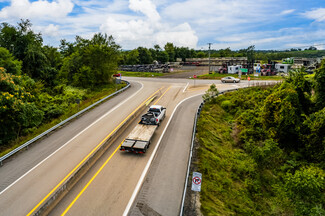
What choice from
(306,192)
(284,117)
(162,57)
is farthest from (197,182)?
(162,57)

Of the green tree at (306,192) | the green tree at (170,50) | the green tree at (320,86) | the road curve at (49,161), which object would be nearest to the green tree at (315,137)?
the green tree at (320,86)

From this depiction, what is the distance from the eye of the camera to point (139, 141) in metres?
16.0

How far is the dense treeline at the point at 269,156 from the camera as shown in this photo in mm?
12984

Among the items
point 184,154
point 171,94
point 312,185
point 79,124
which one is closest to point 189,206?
point 184,154

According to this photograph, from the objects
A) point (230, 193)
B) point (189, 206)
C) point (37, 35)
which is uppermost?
point (37, 35)

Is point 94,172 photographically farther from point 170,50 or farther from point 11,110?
point 170,50

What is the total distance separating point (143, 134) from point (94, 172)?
5.08m

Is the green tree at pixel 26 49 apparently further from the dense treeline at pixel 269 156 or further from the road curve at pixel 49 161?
the dense treeline at pixel 269 156

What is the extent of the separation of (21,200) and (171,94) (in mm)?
26531

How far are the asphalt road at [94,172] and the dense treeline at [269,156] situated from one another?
95.2 inches

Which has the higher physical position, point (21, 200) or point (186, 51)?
point (186, 51)

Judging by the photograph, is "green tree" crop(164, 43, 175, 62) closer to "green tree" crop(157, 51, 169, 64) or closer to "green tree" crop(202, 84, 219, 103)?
"green tree" crop(157, 51, 169, 64)

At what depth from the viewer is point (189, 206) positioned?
10641 millimetres

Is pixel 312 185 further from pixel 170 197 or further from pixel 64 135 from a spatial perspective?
pixel 64 135
